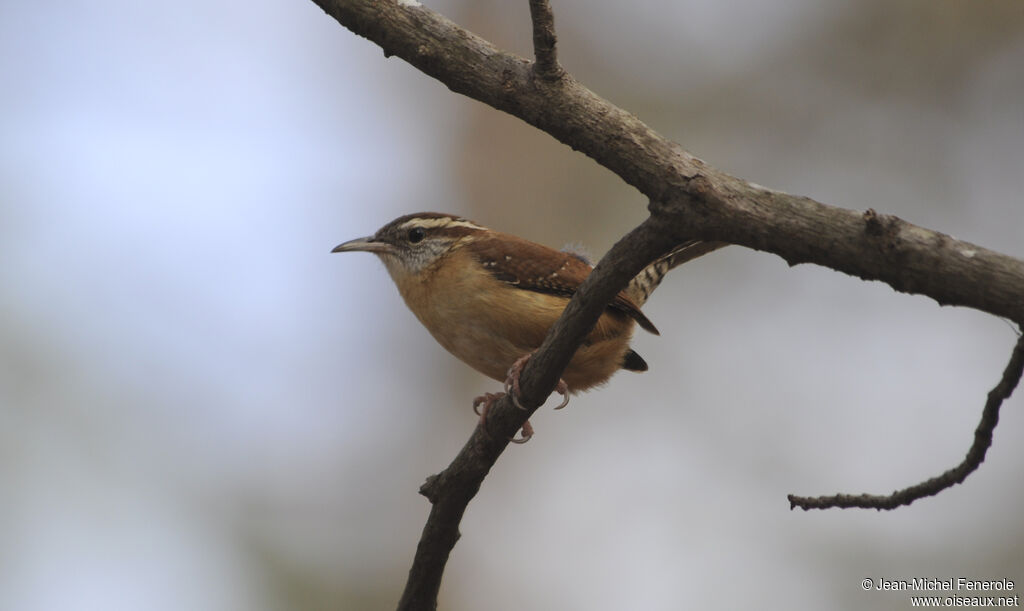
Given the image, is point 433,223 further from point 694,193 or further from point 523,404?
point 694,193

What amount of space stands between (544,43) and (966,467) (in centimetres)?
175

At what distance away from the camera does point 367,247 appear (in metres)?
5.83

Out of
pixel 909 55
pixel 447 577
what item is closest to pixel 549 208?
pixel 447 577

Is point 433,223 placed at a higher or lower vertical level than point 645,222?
higher

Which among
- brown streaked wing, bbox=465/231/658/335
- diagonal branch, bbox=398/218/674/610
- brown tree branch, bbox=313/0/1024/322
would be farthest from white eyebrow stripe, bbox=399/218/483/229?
brown tree branch, bbox=313/0/1024/322

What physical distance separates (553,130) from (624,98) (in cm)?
802

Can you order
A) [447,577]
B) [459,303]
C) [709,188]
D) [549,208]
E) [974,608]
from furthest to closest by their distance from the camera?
[549,208] < [447,577] < [974,608] < [459,303] < [709,188]

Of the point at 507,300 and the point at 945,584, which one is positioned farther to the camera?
the point at 945,584

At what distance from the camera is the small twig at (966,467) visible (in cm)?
243

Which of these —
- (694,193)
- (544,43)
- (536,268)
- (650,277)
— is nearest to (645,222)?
(694,193)

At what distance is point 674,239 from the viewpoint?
2.80 metres

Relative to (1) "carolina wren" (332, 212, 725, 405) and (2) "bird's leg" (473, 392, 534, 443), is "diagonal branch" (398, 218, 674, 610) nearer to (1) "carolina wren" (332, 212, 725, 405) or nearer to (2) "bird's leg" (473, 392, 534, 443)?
(2) "bird's leg" (473, 392, 534, 443)

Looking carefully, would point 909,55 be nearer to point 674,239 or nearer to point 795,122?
point 795,122

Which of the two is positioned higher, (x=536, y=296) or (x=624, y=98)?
(x=624, y=98)
